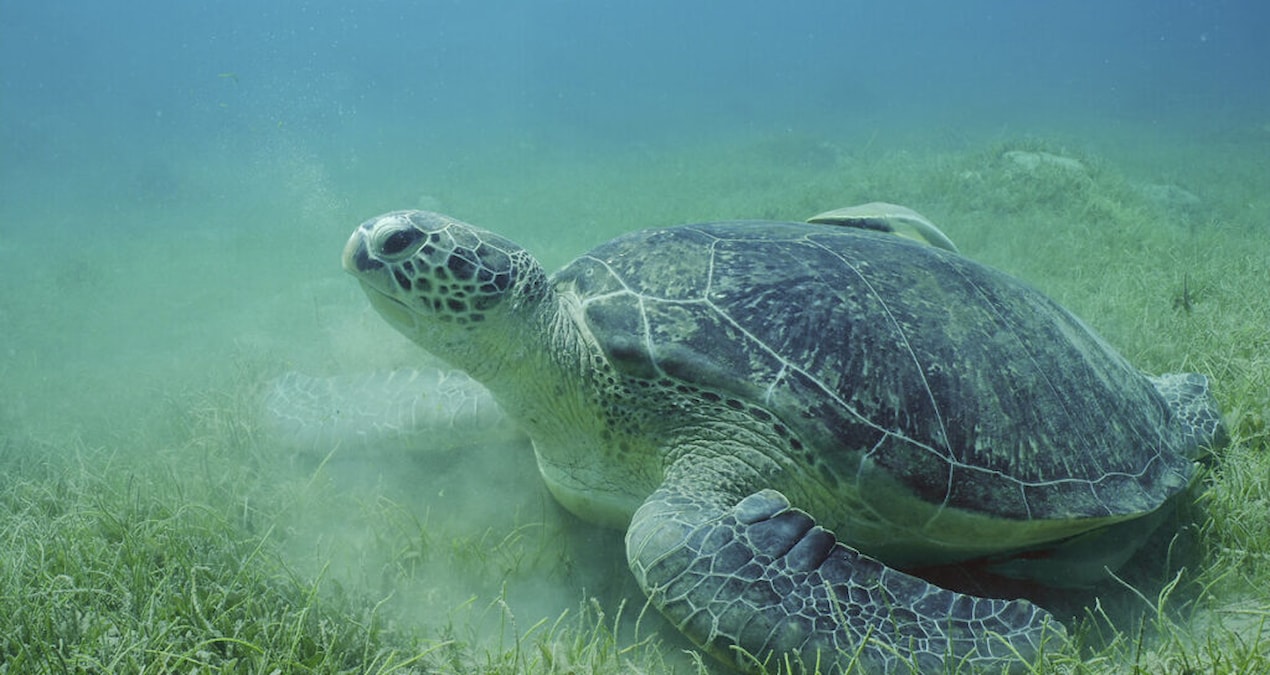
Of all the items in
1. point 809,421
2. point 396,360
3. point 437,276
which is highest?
point 437,276

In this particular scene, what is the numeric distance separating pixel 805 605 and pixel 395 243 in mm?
1750

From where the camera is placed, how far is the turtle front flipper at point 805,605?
5.46ft

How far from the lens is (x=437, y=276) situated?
2361mm

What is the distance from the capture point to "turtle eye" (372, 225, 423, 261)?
2363 millimetres

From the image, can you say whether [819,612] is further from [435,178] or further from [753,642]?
[435,178]

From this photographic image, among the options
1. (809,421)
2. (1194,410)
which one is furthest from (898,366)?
(1194,410)

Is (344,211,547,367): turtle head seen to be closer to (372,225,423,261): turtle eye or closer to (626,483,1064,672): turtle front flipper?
(372,225,423,261): turtle eye

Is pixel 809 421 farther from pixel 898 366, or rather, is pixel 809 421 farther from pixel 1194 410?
pixel 1194 410

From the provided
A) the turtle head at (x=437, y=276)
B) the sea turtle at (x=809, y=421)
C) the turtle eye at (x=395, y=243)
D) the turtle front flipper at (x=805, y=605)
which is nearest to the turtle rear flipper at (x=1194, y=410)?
the sea turtle at (x=809, y=421)

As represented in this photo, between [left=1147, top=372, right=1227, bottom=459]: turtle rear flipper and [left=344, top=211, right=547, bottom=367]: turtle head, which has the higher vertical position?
[left=344, top=211, right=547, bottom=367]: turtle head

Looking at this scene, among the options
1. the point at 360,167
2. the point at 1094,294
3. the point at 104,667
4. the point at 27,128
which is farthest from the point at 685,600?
the point at 27,128

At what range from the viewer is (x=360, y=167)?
89.7ft

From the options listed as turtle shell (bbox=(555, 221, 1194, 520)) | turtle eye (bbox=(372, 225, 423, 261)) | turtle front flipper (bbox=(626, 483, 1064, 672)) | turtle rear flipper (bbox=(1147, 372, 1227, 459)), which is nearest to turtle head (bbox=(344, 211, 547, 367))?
turtle eye (bbox=(372, 225, 423, 261))

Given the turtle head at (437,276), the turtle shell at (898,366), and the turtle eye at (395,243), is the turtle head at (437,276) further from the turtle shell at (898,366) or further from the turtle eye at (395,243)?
the turtle shell at (898,366)
